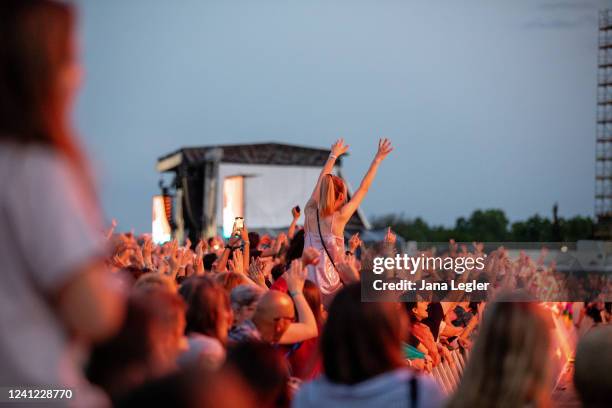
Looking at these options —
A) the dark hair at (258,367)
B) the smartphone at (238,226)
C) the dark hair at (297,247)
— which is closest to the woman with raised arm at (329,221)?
the dark hair at (297,247)

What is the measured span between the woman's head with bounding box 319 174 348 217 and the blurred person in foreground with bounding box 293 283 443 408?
443 cm

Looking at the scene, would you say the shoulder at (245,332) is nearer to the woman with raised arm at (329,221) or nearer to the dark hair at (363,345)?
the dark hair at (363,345)

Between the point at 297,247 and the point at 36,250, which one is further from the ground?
the point at 36,250

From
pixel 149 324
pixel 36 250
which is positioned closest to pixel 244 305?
pixel 149 324

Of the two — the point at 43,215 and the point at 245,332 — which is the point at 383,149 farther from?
the point at 43,215

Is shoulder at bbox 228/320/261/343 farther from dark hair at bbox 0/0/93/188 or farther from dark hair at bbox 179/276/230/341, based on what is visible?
dark hair at bbox 0/0/93/188

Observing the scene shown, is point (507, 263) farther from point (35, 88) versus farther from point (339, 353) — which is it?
point (35, 88)

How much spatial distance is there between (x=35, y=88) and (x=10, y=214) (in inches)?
12.5

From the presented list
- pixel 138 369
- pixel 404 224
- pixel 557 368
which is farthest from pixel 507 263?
pixel 404 224

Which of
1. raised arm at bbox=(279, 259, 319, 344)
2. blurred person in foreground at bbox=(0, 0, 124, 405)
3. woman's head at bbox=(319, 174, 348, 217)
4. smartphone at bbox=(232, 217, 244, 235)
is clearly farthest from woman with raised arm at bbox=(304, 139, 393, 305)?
blurred person in foreground at bbox=(0, 0, 124, 405)

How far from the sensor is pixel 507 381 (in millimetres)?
3273

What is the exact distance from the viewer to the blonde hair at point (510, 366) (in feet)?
10.7

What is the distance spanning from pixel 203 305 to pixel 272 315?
2.27ft

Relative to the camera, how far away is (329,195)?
7730mm
